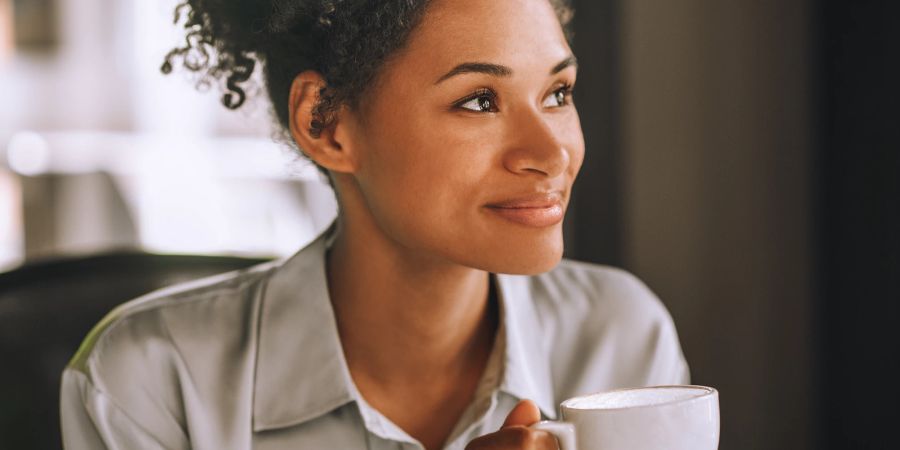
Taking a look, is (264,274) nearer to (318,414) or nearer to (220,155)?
(318,414)

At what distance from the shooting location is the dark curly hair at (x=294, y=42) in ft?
3.37

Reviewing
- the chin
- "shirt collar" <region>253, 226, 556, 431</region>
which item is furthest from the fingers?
"shirt collar" <region>253, 226, 556, 431</region>

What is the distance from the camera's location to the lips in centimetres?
96

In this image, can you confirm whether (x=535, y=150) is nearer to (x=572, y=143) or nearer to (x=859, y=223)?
(x=572, y=143)

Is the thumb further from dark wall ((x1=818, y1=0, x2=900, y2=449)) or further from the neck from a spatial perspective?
dark wall ((x1=818, y1=0, x2=900, y2=449))

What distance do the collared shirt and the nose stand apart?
264mm

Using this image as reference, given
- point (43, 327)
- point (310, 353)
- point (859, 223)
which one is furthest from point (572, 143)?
point (859, 223)

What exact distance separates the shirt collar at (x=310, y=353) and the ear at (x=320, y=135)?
152 mm

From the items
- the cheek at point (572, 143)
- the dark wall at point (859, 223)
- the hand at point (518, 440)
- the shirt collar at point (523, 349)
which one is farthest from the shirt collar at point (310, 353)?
the dark wall at point (859, 223)

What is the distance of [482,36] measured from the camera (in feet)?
3.19

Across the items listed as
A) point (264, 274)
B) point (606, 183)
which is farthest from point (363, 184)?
point (606, 183)

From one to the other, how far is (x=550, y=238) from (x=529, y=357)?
9.6 inches

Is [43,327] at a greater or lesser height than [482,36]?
lesser

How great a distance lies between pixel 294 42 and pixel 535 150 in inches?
12.8
